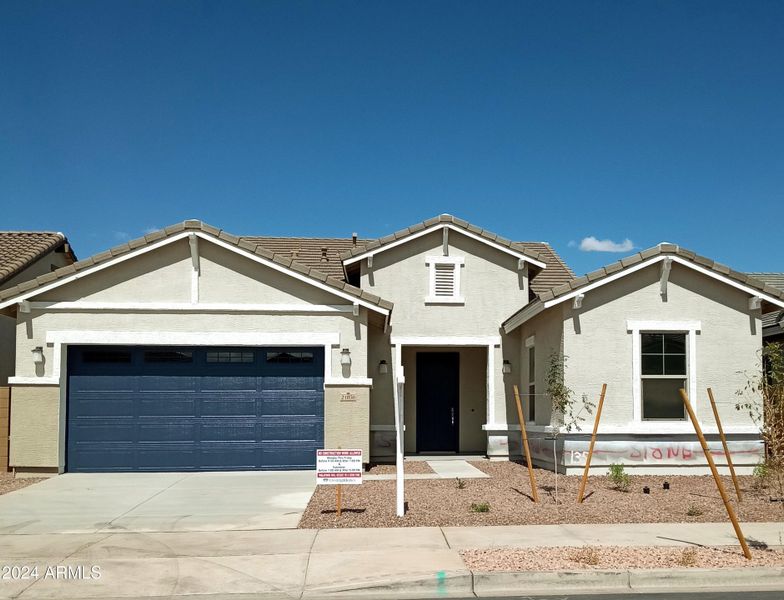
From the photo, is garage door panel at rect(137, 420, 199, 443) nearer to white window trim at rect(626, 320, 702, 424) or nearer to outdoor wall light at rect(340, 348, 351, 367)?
outdoor wall light at rect(340, 348, 351, 367)

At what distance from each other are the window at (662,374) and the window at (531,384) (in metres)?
2.69

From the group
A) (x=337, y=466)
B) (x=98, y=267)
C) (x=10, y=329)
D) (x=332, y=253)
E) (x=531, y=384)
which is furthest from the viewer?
(x=332, y=253)

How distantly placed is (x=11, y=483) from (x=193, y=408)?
340 centimetres

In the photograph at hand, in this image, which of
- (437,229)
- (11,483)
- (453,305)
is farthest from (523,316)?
(11,483)

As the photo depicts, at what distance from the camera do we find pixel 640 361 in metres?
15.0

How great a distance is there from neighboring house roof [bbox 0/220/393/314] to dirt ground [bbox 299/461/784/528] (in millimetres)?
3770

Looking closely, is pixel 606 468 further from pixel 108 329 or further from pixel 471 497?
pixel 108 329

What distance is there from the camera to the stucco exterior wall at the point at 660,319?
14.9 m

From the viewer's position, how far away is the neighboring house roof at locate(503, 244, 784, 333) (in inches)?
578

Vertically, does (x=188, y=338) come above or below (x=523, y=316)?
below

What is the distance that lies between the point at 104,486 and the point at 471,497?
6372 mm

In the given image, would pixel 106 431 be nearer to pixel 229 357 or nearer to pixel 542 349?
pixel 229 357

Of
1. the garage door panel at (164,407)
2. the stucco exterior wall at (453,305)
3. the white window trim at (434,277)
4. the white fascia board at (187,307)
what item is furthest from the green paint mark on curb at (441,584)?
the white window trim at (434,277)

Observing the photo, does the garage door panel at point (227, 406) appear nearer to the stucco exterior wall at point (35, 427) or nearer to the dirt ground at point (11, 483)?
the stucco exterior wall at point (35, 427)
